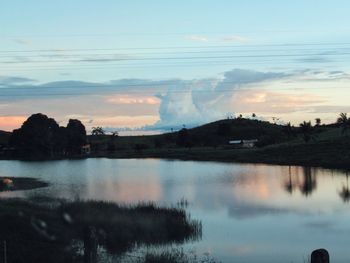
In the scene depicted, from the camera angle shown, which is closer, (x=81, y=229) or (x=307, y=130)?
(x=81, y=229)

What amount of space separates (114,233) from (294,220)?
16494mm

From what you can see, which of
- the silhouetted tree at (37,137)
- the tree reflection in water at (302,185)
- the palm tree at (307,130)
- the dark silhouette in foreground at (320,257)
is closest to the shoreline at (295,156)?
the palm tree at (307,130)

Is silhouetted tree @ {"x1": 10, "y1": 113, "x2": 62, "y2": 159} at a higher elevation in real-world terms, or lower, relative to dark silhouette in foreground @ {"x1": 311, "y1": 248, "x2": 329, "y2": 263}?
higher

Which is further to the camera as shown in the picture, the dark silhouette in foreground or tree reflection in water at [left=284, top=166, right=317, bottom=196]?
tree reflection in water at [left=284, top=166, right=317, bottom=196]

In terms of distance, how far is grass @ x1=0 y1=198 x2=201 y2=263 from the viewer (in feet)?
69.0

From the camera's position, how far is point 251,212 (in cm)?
4331

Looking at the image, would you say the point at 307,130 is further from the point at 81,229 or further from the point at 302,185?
the point at 81,229

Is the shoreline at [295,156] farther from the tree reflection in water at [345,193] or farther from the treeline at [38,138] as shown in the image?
the treeline at [38,138]

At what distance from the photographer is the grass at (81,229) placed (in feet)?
69.0

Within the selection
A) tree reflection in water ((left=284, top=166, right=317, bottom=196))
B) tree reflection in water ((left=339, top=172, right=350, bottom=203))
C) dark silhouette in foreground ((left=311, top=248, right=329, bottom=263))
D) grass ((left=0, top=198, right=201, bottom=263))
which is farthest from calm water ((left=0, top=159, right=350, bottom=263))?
dark silhouette in foreground ((left=311, top=248, right=329, bottom=263))

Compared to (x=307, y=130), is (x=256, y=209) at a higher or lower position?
lower

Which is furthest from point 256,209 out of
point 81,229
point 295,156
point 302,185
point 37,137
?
point 37,137

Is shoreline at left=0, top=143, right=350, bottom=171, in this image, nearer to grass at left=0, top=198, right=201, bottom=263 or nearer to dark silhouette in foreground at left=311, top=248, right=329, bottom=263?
grass at left=0, top=198, right=201, bottom=263

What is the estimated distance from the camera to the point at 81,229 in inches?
1103
